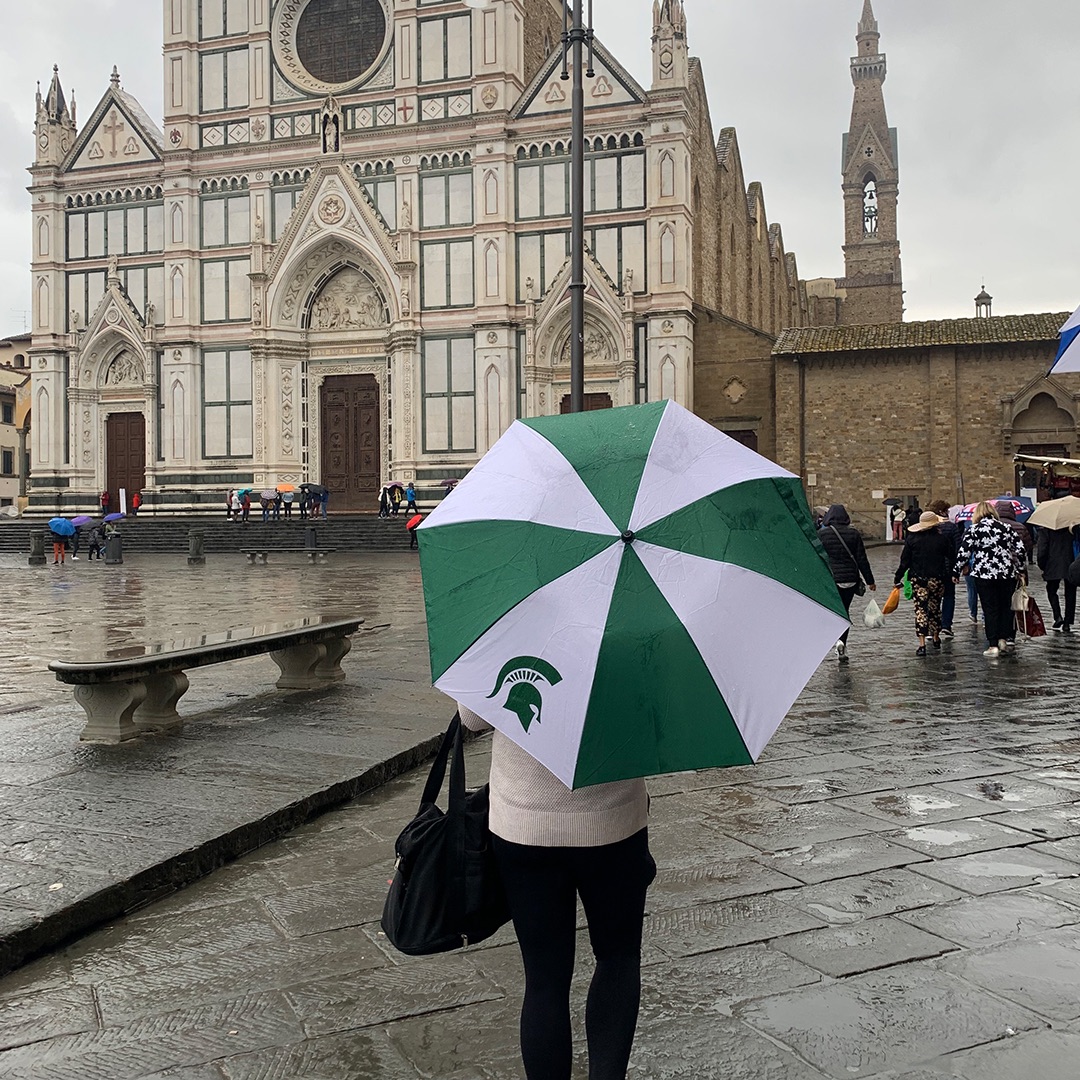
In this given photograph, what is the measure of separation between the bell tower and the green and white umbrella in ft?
221

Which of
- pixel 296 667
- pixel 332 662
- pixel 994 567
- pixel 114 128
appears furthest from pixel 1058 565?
pixel 114 128

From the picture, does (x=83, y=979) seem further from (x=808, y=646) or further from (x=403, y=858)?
(x=808, y=646)

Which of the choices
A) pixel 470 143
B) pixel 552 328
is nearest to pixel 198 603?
pixel 552 328

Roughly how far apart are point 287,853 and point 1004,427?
27001 mm

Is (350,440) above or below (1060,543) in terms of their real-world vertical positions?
above

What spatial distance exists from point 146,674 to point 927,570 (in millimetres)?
7441

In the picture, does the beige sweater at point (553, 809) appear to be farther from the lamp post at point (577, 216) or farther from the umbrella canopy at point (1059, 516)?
the umbrella canopy at point (1059, 516)

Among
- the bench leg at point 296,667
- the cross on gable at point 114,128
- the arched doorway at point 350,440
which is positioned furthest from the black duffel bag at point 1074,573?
the cross on gable at point 114,128

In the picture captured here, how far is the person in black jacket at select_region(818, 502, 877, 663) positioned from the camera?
33.6 ft

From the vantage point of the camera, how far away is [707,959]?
11.7 ft

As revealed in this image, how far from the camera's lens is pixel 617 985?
97.0 inches

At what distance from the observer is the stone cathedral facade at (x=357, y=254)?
31.0 metres

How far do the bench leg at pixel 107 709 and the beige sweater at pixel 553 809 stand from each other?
4.40 metres

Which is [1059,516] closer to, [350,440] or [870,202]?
[350,440]
